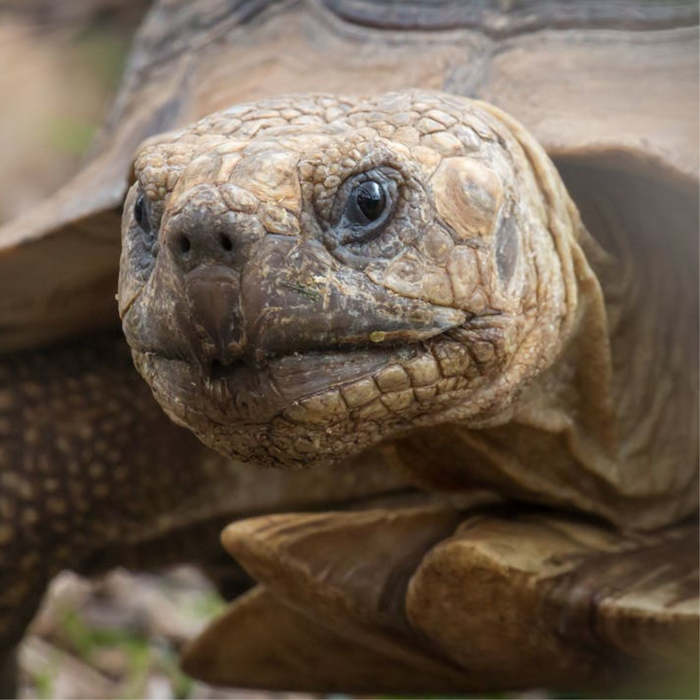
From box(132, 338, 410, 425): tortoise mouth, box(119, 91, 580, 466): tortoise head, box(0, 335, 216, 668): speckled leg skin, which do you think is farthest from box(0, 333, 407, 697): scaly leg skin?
box(132, 338, 410, 425): tortoise mouth

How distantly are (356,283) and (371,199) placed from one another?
0.11m

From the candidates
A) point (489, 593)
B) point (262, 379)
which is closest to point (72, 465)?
point (489, 593)

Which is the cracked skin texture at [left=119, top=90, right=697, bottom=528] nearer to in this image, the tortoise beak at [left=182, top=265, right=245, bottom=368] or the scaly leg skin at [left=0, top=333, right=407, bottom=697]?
the tortoise beak at [left=182, top=265, right=245, bottom=368]

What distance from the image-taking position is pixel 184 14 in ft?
9.38

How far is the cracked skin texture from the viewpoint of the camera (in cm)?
153

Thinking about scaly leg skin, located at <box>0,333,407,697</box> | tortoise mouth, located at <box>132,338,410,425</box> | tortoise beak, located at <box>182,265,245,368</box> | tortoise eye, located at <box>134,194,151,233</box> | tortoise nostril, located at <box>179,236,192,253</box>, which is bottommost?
→ scaly leg skin, located at <box>0,333,407,697</box>

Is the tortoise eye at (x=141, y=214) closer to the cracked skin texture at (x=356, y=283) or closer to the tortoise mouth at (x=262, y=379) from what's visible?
the cracked skin texture at (x=356, y=283)

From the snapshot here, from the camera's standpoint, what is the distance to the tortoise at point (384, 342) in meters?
1.59

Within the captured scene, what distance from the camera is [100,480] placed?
2748 mm

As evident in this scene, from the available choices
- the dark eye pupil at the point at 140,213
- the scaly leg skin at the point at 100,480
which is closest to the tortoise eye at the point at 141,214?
the dark eye pupil at the point at 140,213

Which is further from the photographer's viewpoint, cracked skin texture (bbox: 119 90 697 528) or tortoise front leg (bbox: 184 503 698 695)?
tortoise front leg (bbox: 184 503 698 695)

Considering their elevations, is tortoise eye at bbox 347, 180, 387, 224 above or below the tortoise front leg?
above

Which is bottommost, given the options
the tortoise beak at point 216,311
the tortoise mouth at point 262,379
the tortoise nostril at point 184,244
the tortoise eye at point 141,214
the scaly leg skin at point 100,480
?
the scaly leg skin at point 100,480

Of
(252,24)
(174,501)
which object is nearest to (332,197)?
(252,24)
